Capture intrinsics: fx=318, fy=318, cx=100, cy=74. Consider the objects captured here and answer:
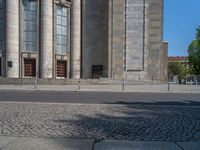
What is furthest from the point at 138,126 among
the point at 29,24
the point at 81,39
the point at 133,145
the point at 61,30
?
the point at 81,39

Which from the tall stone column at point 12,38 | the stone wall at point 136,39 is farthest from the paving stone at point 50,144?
the stone wall at point 136,39

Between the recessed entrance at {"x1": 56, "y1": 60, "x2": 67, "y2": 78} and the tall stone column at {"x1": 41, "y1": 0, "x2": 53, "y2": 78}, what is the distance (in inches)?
87.8

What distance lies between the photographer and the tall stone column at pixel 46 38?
4188 cm

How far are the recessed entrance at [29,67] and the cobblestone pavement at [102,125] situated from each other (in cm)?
3246

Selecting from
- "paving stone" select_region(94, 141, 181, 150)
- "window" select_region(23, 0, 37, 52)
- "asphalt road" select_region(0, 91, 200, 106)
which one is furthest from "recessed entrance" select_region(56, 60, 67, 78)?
"paving stone" select_region(94, 141, 181, 150)

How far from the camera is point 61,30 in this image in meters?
45.4

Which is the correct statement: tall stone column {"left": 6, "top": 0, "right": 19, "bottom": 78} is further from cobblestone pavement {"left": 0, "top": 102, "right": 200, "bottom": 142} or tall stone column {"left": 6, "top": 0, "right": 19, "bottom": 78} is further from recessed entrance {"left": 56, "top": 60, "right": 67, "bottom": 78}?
cobblestone pavement {"left": 0, "top": 102, "right": 200, "bottom": 142}

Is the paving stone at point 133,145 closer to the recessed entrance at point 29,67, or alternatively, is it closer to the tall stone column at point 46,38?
the tall stone column at point 46,38

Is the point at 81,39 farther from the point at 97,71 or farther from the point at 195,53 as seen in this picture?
the point at 195,53

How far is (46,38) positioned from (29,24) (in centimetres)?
299

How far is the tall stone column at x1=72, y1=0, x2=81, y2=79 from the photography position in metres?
46.1

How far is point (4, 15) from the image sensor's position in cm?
4072

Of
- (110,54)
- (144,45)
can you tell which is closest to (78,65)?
(110,54)

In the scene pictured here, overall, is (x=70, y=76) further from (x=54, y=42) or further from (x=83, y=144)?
(x=83, y=144)
